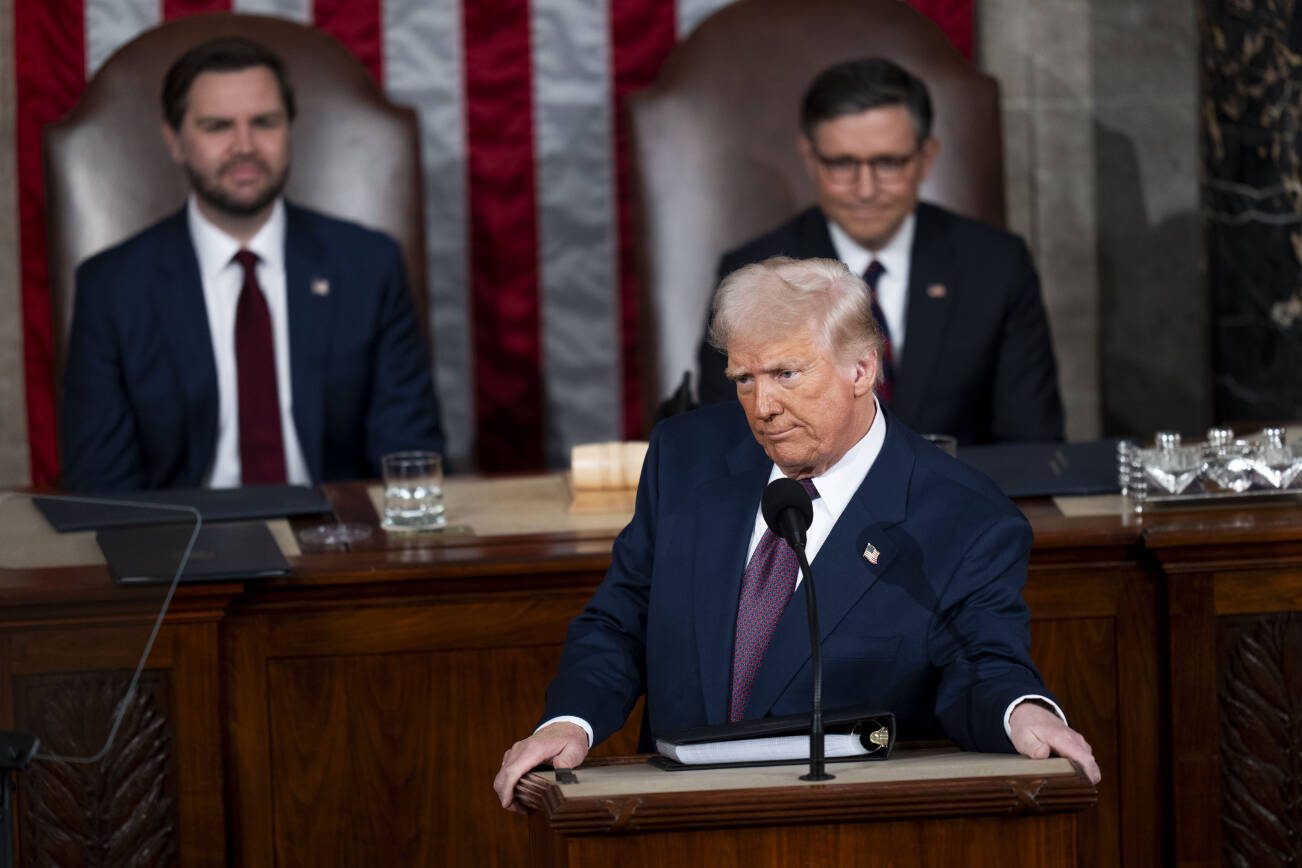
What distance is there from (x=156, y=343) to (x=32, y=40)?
1.18 metres

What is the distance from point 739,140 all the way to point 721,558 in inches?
109

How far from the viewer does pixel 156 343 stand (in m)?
4.74

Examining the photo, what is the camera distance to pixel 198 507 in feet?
12.4

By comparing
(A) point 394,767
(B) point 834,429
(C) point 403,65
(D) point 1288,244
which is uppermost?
(C) point 403,65

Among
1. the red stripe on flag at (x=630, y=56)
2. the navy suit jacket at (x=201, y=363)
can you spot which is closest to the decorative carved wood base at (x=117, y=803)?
the navy suit jacket at (x=201, y=363)

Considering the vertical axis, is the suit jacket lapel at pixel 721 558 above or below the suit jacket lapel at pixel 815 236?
below

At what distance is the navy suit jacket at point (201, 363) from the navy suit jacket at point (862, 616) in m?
2.19

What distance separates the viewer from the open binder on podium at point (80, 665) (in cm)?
259

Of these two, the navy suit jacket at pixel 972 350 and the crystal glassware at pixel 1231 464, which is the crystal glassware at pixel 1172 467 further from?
the navy suit jacket at pixel 972 350

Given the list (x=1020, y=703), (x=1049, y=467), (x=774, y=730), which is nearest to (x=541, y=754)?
(x=774, y=730)

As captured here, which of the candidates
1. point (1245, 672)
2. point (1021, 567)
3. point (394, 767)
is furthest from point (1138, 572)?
point (394, 767)

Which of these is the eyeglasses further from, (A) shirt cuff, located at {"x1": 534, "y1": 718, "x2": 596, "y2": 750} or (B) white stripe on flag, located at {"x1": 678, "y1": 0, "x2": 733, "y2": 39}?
(A) shirt cuff, located at {"x1": 534, "y1": 718, "x2": 596, "y2": 750}

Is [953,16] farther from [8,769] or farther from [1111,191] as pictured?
[8,769]

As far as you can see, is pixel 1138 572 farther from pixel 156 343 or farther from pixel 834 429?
pixel 156 343
